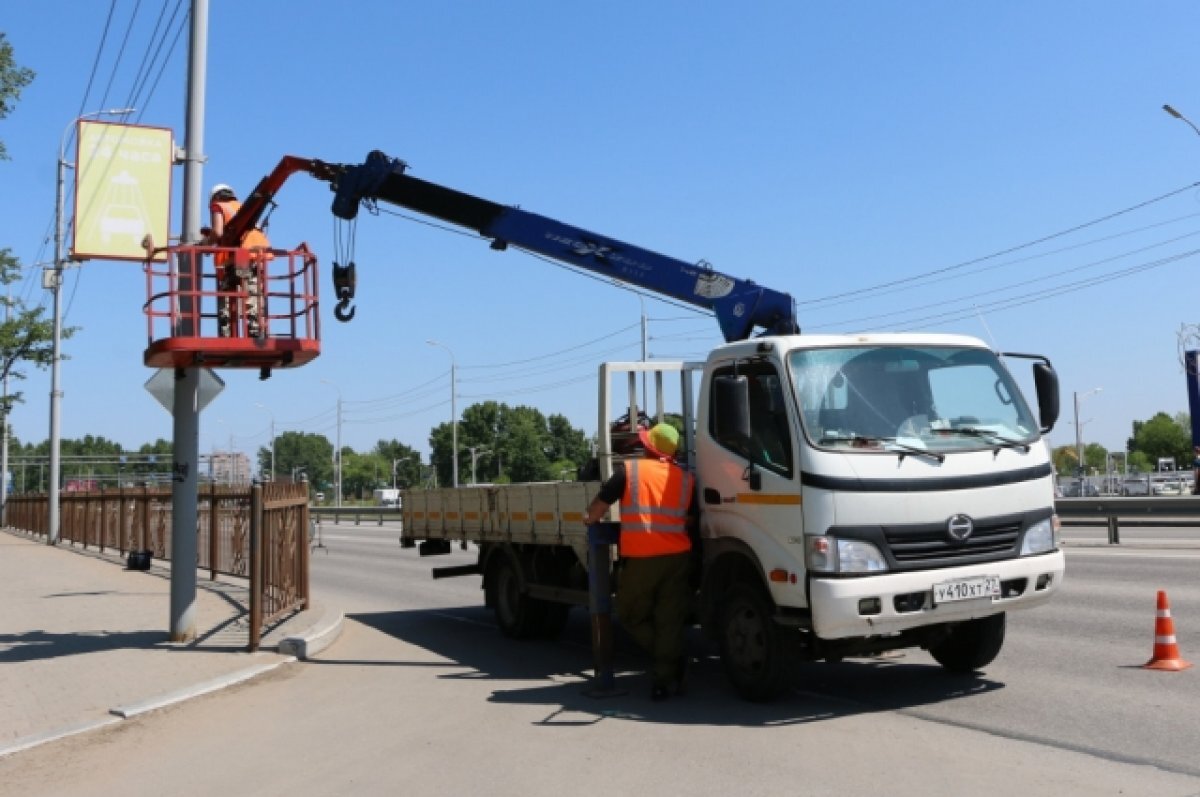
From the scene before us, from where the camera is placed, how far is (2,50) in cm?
2216

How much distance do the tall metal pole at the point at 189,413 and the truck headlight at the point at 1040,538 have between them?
7.80 metres

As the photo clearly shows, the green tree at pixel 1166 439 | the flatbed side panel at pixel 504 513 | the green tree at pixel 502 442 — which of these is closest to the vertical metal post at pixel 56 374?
the flatbed side panel at pixel 504 513

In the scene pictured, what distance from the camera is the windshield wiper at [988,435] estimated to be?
7.32 m

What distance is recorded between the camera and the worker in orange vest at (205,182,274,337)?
1099 centimetres

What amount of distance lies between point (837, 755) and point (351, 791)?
266cm

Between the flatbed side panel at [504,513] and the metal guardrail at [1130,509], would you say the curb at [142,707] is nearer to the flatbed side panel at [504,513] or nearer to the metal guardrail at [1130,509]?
the flatbed side panel at [504,513]

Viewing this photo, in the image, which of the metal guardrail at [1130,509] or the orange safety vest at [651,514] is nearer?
the orange safety vest at [651,514]

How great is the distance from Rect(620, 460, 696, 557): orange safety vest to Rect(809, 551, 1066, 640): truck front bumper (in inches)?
56.1

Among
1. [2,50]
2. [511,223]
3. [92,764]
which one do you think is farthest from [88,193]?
[92,764]

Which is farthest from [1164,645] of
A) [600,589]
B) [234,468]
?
[234,468]

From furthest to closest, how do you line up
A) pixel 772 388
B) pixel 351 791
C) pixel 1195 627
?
pixel 1195 627 → pixel 772 388 → pixel 351 791

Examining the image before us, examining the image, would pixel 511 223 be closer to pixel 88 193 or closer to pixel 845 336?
pixel 845 336

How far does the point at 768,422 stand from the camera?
294 inches

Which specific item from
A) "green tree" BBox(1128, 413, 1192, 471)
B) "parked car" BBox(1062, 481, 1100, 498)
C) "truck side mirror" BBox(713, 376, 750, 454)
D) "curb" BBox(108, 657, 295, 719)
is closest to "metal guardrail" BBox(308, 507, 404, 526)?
"parked car" BBox(1062, 481, 1100, 498)
